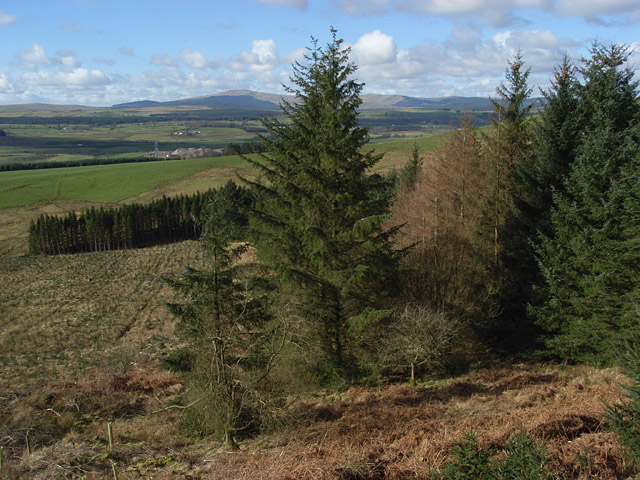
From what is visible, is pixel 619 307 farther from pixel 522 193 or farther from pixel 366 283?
pixel 366 283

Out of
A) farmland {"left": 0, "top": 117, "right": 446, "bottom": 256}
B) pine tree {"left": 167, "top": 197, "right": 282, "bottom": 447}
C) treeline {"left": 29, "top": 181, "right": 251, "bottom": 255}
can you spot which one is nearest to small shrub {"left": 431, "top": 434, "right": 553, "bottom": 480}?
pine tree {"left": 167, "top": 197, "right": 282, "bottom": 447}

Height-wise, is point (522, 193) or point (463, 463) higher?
point (522, 193)

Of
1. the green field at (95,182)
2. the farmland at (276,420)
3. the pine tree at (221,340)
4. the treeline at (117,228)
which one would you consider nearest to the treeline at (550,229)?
the farmland at (276,420)

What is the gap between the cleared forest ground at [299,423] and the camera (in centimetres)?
825

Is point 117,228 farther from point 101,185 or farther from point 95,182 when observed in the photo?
point 95,182

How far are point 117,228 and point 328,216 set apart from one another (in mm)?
67446

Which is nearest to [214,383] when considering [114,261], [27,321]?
[27,321]

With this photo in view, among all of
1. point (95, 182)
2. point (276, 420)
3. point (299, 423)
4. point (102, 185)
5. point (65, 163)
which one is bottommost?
point (102, 185)

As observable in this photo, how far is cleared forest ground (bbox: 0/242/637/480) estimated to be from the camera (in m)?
8.25

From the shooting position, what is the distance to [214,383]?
35.2ft

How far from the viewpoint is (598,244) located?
50.5ft

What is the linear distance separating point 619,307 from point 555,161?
6.76 m

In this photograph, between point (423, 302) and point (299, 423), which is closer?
point (299, 423)

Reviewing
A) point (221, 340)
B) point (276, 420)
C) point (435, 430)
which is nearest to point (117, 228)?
point (221, 340)
